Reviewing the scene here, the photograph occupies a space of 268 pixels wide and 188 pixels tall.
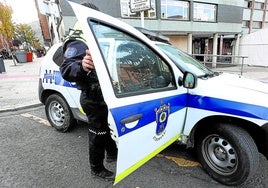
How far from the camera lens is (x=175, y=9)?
62.2 feet

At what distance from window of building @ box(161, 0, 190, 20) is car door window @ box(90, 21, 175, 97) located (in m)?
Answer: 17.4

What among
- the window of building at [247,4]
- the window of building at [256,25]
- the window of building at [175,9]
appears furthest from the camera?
the window of building at [256,25]

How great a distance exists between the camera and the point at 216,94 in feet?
7.64

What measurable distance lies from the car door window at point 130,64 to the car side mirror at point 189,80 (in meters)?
0.13

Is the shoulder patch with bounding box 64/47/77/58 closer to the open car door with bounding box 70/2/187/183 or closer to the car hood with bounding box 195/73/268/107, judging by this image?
the open car door with bounding box 70/2/187/183

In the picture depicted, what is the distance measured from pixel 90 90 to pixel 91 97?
75mm

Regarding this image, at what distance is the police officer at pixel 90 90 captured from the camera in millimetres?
1902

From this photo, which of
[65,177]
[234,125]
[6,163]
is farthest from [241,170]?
[6,163]

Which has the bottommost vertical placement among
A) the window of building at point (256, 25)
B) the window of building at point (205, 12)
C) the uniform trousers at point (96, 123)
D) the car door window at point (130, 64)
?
the uniform trousers at point (96, 123)

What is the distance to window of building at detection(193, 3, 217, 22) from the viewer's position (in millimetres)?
20344

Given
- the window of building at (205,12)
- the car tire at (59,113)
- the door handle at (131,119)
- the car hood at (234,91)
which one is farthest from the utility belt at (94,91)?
the window of building at (205,12)

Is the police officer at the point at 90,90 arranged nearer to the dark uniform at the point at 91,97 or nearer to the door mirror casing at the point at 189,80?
the dark uniform at the point at 91,97

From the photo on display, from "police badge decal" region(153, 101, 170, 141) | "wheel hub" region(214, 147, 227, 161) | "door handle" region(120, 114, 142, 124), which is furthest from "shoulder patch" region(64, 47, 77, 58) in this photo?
"wheel hub" region(214, 147, 227, 161)

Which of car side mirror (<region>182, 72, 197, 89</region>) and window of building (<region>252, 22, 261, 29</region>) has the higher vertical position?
window of building (<region>252, 22, 261, 29</region>)
